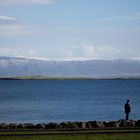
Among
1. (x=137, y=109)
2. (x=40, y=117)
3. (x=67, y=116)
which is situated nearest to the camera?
(x=40, y=117)

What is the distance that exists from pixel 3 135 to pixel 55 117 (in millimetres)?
40656

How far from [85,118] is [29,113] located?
7.86 metres

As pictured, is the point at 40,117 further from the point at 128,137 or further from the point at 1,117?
the point at 128,137

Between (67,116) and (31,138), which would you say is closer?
(31,138)

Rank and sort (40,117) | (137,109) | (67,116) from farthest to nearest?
(137,109) < (67,116) < (40,117)

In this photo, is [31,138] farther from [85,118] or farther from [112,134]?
[85,118]

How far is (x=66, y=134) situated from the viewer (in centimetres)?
3200

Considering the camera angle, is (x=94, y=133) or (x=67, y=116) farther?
(x=67, y=116)

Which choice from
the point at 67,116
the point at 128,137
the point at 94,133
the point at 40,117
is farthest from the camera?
the point at 67,116

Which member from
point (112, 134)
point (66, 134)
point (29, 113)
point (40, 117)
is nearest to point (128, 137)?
point (112, 134)

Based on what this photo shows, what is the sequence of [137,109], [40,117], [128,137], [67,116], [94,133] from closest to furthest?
[128,137] → [94,133] → [40,117] → [67,116] → [137,109]

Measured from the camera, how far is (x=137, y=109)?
86.0 meters

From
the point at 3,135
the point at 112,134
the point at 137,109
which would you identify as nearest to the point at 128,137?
the point at 112,134

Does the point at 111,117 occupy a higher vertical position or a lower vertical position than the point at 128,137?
higher
